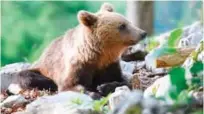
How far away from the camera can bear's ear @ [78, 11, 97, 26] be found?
423 centimetres

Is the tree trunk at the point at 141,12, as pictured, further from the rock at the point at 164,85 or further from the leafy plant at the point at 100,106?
the leafy plant at the point at 100,106

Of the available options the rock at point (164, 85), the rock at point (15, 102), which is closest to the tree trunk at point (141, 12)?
the rock at point (15, 102)

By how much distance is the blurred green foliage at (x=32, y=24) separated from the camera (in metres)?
5.28

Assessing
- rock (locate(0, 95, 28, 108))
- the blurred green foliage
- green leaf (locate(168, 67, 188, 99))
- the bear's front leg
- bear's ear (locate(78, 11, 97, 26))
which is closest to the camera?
green leaf (locate(168, 67, 188, 99))

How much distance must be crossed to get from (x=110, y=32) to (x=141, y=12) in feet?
5.39

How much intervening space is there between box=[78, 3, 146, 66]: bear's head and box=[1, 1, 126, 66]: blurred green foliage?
0.84 metres

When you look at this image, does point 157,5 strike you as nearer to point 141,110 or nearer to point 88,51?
point 88,51

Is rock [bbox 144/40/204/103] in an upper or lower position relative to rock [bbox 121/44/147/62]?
lower

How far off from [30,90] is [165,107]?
1.95 metres

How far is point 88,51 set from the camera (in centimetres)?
431

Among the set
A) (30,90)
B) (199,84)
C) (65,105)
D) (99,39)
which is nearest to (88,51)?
(99,39)

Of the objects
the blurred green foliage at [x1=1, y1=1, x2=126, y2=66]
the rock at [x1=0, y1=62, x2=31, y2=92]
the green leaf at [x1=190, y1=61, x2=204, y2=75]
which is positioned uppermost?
the blurred green foliage at [x1=1, y1=1, x2=126, y2=66]

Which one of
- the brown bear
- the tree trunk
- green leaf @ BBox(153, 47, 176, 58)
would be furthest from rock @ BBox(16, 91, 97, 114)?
the tree trunk

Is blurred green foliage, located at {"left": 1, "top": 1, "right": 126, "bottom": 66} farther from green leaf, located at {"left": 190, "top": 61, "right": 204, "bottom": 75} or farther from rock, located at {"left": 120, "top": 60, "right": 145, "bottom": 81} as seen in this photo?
green leaf, located at {"left": 190, "top": 61, "right": 204, "bottom": 75}
